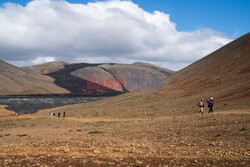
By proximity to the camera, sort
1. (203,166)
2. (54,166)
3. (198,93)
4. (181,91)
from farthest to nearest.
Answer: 1. (181,91)
2. (198,93)
3. (54,166)
4. (203,166)

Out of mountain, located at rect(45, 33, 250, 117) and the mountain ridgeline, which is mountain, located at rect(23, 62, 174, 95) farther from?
mountain, located at rect(45, 33, 250, 117)

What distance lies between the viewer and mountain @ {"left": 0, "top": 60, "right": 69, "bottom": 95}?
116 m

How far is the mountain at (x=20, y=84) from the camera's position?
381 feet

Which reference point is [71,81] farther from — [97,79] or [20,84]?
[20,84]

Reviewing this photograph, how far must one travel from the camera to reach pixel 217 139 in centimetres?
1055

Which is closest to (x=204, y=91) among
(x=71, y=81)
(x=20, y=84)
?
(x=20, y=84)

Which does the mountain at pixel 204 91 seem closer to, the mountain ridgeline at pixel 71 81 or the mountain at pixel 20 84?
the mountain ridgeline at pixel 71 81

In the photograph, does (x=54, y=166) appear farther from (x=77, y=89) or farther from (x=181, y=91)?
(x=77, y=89)

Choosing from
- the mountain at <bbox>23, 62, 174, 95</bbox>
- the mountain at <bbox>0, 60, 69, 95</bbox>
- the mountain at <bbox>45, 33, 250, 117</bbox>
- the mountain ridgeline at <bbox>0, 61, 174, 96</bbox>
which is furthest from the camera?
the mountain at <bbox>23, 62, 174, 95</bbox>

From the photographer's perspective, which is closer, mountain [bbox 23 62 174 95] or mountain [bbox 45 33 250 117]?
mountain [bbox 45 33 250 117]

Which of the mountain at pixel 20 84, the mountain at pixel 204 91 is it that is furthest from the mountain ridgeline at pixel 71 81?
the mountain at pixel 204 91

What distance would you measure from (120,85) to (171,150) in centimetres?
16727

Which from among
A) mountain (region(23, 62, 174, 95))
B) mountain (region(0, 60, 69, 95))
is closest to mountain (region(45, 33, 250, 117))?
mountain (region(0, 60, 69, 95))

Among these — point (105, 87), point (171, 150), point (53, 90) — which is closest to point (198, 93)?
point (171, 150)
